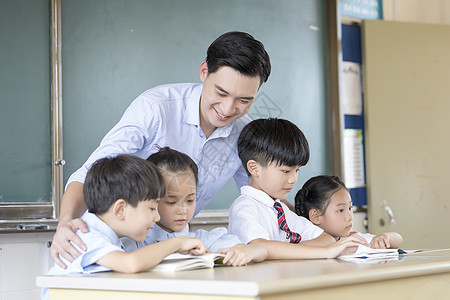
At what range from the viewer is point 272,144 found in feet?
6.41

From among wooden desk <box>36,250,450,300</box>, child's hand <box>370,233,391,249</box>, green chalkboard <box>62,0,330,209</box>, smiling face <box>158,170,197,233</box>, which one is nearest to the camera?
wooden desk <box>36,250,450,300</box>

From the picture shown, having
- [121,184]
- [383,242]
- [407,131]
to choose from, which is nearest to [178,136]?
[121,184]

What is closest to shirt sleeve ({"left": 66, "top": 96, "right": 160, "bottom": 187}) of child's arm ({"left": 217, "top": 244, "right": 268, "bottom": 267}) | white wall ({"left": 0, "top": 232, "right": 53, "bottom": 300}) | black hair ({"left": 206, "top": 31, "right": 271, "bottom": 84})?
black hair ({"left": 206, "top": 31, "right": 271, "bottom": 84})

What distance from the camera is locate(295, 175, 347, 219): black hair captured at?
230 cm

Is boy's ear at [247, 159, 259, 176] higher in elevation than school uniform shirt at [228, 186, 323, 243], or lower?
higher

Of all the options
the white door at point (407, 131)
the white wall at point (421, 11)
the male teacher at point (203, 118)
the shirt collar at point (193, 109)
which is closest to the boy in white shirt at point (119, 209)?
the male teacher at point (203, 118)

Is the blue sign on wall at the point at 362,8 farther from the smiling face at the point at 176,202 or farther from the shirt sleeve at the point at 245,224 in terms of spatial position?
the smiling face at the point at 176,202

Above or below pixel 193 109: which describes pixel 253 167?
below

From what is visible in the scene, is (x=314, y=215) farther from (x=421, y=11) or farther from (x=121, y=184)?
(x=421, y=11)

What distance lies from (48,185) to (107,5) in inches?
35.1

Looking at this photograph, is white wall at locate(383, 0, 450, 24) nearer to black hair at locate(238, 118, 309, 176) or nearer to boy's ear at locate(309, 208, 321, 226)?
boy's ear at locate(309, 208, 321, 226)

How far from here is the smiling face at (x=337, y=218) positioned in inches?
89.4

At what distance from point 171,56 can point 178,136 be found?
1.13m

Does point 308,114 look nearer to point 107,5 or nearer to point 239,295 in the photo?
point 107,5
